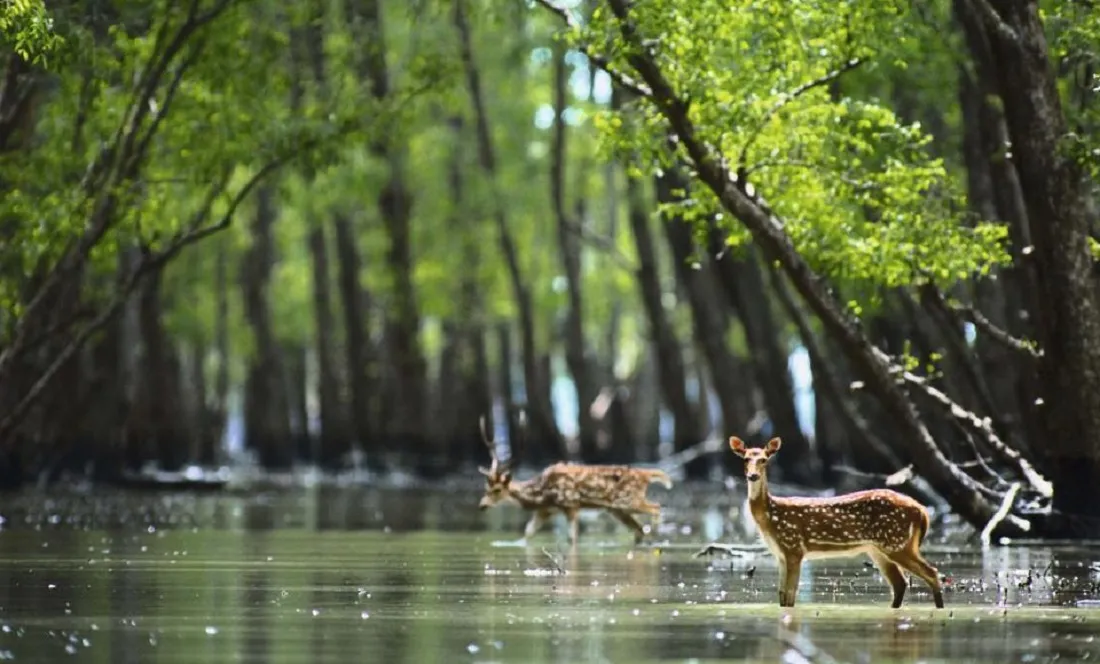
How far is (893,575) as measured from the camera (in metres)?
15.5

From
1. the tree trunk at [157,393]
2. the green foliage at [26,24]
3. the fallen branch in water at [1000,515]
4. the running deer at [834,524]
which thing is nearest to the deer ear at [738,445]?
the running deer at [834,524]

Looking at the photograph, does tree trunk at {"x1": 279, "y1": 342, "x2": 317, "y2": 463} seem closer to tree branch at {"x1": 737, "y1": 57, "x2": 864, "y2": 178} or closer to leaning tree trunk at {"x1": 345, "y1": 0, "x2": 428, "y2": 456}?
leaning tree trunk at {"x1": 345, "y1": 0, "x2": 428, "y2": 456}

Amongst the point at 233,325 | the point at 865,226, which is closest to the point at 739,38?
the point at 865,226

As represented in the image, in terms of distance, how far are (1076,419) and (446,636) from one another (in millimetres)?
11423

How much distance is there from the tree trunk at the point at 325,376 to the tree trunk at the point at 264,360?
1070 mm

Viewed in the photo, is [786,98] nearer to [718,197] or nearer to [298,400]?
[718,197]

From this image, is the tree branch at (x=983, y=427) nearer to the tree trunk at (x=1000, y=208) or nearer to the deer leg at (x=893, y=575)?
the tree trunk at (x=1000, y=208)

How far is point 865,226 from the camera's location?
22891 millimetres

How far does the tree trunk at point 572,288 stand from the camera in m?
50.0

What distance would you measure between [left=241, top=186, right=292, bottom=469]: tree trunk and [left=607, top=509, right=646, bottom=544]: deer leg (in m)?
31.6

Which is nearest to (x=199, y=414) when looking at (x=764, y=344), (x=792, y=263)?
(x=764, y=344)

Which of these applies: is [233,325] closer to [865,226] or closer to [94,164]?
[94,164]

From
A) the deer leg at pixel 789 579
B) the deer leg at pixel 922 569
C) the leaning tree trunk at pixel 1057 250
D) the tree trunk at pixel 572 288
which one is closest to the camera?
the deer leg at pixel 789 579

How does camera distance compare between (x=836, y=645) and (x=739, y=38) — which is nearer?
(x=836, y=645)
